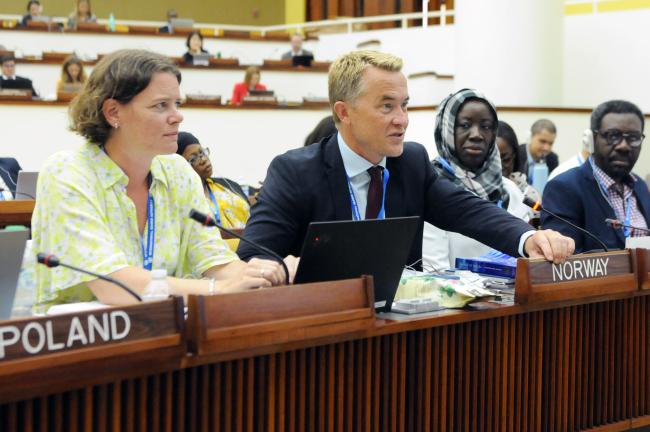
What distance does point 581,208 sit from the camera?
3283 mm

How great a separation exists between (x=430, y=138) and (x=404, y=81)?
497 cm

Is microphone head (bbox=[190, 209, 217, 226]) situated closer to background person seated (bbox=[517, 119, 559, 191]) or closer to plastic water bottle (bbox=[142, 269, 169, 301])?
plastic water bottle (bbox=[142, 269, 169, 301])

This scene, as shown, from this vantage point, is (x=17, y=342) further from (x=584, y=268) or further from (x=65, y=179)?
(x=584, y=268)

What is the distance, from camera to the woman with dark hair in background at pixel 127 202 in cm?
209

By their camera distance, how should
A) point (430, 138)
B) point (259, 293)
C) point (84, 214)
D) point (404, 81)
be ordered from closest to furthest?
point (259, 293)
point (84, 214)
point (404, 81)
point (430, 138)

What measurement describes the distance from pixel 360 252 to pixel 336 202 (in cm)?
53

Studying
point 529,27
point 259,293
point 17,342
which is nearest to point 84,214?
point 259,293

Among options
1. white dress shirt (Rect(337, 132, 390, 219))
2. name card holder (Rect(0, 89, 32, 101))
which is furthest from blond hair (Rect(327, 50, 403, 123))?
name card holder (Rect(0, 89, 32, 101))

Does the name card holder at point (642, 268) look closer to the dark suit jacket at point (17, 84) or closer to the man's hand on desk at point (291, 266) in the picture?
the man's hand on desk at point (291, 266)

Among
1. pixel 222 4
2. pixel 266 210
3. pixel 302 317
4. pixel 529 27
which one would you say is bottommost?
pixel 302 317

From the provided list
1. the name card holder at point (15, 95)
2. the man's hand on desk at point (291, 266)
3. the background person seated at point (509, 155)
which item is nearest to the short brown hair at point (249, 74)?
the name card holder at point (15, 95)

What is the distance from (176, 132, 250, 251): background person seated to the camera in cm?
454

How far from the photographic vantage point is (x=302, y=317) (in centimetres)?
184

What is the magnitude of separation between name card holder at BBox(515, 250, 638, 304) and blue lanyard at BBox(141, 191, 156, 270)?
91cm
